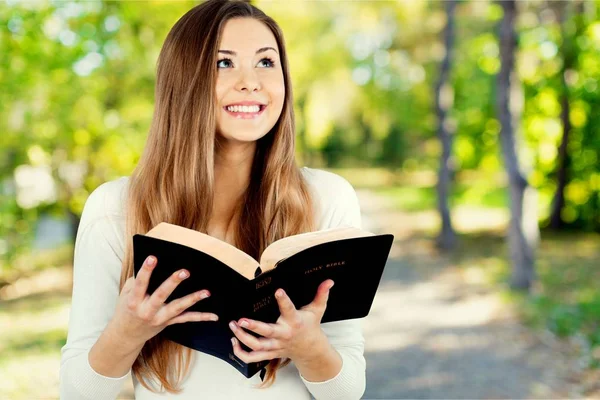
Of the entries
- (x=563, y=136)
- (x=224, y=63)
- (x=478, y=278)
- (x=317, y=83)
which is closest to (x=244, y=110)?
(x=224, y=63)

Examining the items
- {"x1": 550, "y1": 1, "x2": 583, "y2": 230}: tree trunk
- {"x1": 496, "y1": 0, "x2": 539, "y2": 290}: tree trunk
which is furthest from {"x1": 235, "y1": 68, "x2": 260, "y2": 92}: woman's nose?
{"x1": 550, "y1": 1, "x2": 583, "y2": 230}: tree trunk

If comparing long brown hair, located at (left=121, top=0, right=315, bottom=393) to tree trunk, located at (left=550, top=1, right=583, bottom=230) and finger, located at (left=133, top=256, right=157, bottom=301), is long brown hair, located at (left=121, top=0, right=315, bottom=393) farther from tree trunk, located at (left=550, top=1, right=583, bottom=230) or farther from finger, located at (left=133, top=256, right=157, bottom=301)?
tree trunk, located at (left=550, top=1, right=583, bottom=230)

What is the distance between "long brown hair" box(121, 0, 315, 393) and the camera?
165cm

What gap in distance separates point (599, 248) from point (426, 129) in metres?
7.92

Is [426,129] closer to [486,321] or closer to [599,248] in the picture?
[599,248]

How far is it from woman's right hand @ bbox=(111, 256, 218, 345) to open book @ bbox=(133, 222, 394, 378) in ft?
0.05

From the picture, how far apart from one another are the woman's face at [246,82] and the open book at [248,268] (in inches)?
16.0

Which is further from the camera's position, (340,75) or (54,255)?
(340,75)

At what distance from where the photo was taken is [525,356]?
20.2 ft

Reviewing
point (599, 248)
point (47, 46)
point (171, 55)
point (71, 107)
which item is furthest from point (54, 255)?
point (171, 55)

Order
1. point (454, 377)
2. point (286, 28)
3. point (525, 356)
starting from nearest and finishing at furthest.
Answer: point (454, 377)
point (525, 356)
point (286, 28)

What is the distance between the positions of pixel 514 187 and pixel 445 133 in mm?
3558

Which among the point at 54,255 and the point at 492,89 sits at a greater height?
the point at 492,89

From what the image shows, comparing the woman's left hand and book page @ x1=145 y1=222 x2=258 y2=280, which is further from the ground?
book page @ x1=145 y1=222 x2=258 y2=280
